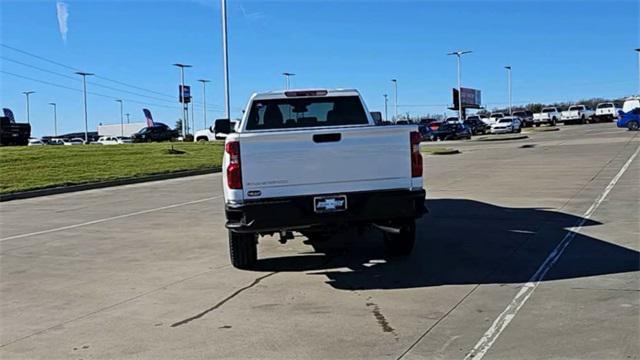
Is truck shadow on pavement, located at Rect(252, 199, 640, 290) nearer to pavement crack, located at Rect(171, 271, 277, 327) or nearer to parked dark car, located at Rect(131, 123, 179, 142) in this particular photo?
pavement crack, located at Rect(171, 271, 277, 327)

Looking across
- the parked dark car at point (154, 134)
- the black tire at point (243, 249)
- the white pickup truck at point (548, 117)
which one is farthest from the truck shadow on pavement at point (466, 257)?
the white pickup truck at point (548, 117)

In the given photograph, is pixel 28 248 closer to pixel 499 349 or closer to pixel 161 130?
pixel 499 349

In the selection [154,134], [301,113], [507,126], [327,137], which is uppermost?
[154,134]

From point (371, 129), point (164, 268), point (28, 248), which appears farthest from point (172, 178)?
point (371, 129)

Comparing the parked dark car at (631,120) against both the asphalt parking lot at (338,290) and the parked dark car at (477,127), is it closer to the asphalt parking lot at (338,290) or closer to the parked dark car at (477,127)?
the parked dark car at (477,127)

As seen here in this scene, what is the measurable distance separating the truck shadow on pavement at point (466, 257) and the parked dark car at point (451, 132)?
45619 millimetres

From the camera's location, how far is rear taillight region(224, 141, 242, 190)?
7008 mm

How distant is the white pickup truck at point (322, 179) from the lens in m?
7.05

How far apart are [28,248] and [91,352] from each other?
5804 mm

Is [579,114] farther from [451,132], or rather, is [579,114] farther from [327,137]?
[327,137]

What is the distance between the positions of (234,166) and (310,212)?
945 mm

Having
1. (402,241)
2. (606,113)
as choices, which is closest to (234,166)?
(402,241)

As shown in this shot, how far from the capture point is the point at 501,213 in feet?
39.6

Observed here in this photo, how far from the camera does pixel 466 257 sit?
27.3 ft
